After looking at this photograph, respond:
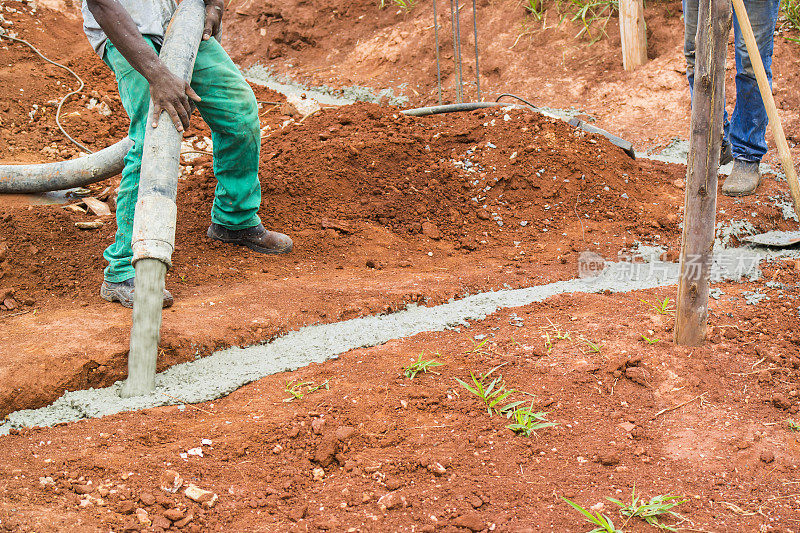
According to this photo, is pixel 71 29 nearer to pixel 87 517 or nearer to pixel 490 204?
pixel 490 204

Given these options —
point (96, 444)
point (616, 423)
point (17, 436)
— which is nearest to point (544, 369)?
point (616, 423)

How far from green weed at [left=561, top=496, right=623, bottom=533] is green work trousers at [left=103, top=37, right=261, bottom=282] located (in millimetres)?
2020

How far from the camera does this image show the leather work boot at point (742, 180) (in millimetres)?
3902

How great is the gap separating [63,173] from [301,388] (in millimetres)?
2150

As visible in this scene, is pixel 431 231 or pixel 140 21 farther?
pixel 431 231

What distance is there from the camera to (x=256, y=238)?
11.0 feet

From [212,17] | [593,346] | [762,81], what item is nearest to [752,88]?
[762,81]

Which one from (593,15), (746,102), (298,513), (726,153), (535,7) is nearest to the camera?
(298,513)

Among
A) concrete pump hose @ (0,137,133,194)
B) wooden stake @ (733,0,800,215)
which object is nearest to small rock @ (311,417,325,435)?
wooden stake @ (733,0,800,215)

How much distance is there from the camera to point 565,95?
18.8 ft

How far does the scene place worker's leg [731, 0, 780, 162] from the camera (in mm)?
3539

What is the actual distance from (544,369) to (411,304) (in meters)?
0.83

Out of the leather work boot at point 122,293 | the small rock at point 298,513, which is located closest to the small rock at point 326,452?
the small rock at point 298,513

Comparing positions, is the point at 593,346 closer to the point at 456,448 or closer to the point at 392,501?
the point at 456,448
